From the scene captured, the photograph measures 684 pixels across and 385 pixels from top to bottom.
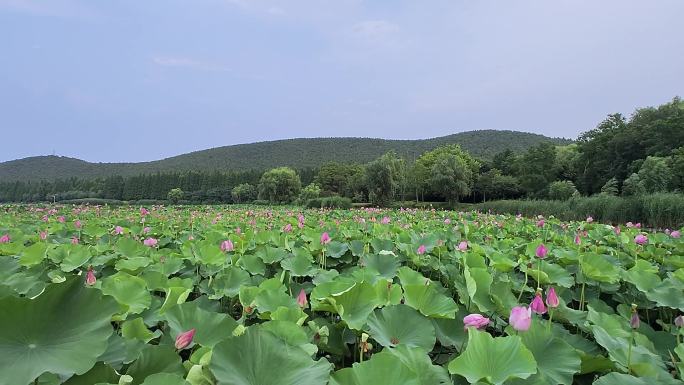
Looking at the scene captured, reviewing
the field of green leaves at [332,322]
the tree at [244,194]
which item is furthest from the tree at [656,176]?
the tree at [244,194]

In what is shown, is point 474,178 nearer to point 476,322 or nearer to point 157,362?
point 476,322

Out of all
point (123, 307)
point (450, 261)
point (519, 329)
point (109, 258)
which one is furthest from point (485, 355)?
point (109, 258)

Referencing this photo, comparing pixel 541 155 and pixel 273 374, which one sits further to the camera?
pixel 541 155

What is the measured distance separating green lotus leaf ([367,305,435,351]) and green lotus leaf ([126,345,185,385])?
0.53 m

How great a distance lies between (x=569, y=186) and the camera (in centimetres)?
4372

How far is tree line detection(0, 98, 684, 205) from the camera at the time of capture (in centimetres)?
3700

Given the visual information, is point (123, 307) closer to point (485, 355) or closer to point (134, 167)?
point (485, 355)

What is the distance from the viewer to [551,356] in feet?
3.69

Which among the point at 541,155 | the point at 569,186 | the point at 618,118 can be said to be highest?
the point at 618,118

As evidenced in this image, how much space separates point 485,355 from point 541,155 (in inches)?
2323

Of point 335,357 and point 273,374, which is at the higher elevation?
point 273,374

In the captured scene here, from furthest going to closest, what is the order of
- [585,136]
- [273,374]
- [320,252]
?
[585,136] < [320,252] < [273,374]

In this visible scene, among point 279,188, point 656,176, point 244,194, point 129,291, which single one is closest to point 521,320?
point 129,291

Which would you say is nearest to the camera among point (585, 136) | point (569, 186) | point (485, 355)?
point (485, 355)
